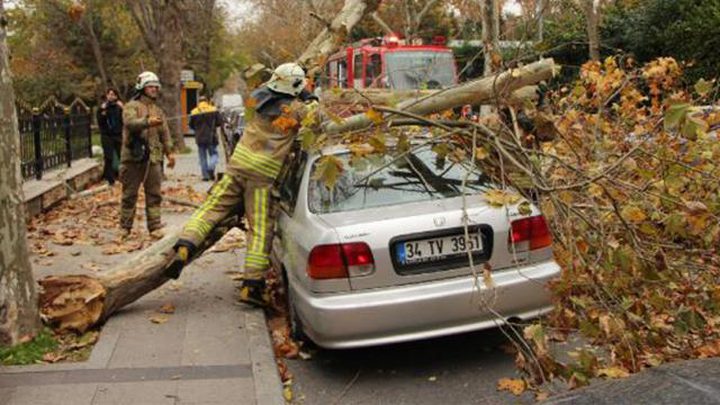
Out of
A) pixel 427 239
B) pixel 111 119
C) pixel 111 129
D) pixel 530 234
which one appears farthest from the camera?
pixel 111 129

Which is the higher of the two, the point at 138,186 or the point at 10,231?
the point at 10,231

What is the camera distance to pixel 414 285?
504 centimetres

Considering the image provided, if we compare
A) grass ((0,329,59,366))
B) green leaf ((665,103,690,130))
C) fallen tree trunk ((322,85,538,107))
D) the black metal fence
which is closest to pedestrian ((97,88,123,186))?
the black metal fence

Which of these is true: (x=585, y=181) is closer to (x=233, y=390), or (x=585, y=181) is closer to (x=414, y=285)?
(x=414, y=285)

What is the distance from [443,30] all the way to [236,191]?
3688 centimetres

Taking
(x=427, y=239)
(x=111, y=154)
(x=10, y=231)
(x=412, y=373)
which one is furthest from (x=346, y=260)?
(x=111, y=154)

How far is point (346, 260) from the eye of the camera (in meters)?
5.00

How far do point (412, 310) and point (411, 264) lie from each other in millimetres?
287

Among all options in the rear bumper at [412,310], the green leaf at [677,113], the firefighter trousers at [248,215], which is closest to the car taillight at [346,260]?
the rear bumper at [412,310]

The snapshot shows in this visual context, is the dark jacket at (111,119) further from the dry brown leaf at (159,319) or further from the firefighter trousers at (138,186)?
the dry brown leaf at (159,319)

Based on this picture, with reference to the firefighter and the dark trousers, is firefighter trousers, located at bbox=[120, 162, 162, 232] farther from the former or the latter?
the dark trousers

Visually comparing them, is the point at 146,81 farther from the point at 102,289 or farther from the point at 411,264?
the point at 411,264

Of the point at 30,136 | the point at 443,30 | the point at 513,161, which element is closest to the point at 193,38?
the point at 443,30

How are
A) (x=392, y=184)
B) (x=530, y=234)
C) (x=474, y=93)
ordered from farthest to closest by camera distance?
(x=474, y=93) < (x=392, y=184) < (x=530, y=234)
